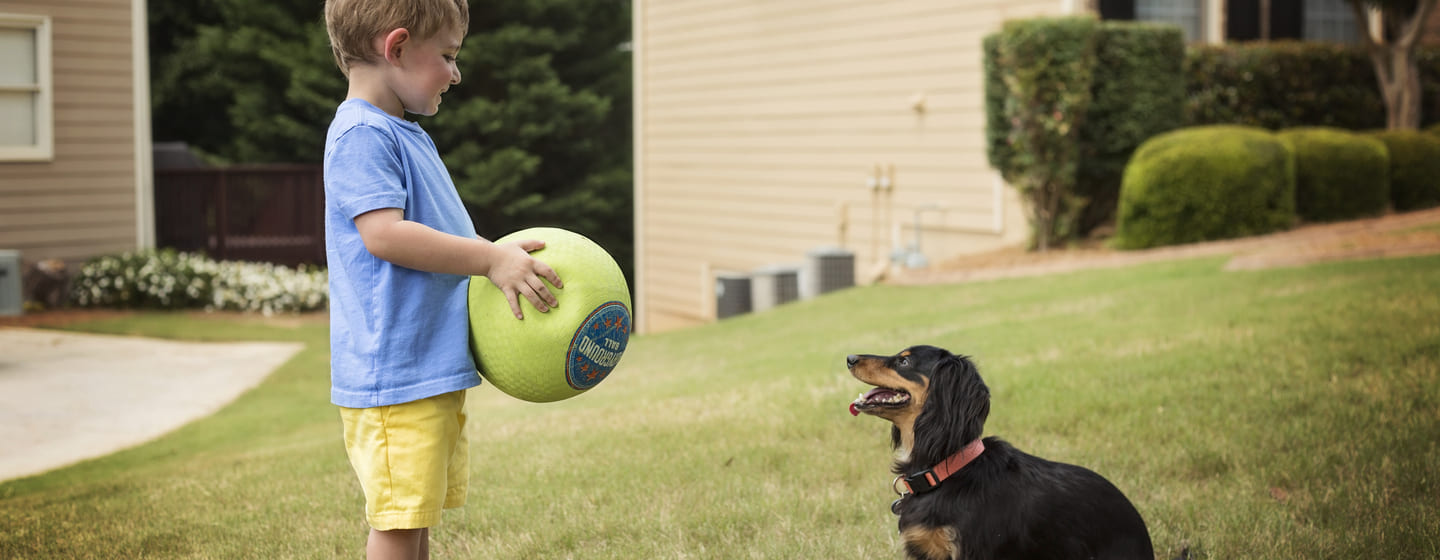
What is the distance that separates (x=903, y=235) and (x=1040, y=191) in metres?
2.41

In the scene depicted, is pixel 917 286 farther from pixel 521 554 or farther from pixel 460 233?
pixel 460 233

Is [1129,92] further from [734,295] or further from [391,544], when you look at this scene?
[391,544]

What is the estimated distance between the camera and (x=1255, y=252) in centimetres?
965

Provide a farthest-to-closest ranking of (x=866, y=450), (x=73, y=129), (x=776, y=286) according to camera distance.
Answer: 1. (x=73, y=129)
2. (x=776, y=286)
3. (x=866, y=450)

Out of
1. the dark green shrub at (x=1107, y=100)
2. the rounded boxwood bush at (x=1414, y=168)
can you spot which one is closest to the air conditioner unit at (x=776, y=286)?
the dark green shrub at (x=1107, y=100)

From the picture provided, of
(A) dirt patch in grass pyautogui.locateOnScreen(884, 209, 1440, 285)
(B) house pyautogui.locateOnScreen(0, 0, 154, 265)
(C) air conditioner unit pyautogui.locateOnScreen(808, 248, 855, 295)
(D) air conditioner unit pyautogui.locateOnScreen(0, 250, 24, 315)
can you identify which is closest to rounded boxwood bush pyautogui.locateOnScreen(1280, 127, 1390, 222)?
(A) dirt patch in grass pyautogui.locateOnScreen(884, 209, 1440, 285)

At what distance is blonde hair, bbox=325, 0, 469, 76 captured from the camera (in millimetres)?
2512

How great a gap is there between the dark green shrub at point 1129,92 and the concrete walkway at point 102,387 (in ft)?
26.9

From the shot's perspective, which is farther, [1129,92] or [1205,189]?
[1129,92]

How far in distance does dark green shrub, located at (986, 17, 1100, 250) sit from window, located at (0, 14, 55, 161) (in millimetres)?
10998

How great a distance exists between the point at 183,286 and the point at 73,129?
2.44 m

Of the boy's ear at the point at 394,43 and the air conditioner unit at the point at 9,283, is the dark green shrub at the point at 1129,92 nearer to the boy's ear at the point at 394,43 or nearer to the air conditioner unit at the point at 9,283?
the boy's ear at the point at 394,43

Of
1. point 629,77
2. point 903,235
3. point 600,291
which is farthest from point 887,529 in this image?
point 629,77

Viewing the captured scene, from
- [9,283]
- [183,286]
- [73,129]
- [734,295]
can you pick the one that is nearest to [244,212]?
[73,129]
